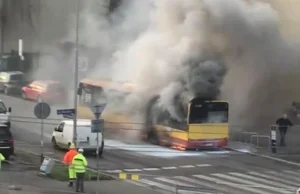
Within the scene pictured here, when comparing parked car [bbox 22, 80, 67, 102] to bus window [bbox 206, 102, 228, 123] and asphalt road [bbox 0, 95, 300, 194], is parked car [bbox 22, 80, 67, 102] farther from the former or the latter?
bus window [bbox 206, 102, 228, 123]

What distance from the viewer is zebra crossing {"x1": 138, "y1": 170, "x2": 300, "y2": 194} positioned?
1975 cm

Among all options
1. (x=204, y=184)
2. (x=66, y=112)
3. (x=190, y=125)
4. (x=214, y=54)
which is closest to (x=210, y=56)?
(x=214, y=54)

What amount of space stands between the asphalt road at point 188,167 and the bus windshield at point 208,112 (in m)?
1.28

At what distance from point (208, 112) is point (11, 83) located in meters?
19.7

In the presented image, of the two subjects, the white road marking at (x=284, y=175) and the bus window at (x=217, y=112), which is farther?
the bus window at (x=217, y=112)

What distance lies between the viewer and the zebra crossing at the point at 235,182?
64.8 feet

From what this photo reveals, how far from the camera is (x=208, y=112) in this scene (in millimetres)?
26953

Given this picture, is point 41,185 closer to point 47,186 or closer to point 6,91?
point 47,186

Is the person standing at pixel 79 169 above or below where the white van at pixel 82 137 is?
below

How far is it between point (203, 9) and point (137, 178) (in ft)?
41.0

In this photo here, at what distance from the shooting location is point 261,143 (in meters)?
30.1

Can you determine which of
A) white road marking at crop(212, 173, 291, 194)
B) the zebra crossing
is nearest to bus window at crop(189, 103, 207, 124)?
the zebra crossing

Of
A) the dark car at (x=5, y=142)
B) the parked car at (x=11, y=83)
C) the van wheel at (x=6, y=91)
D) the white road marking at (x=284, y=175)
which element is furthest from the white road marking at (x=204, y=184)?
the van wheel at (x=6, y=91)

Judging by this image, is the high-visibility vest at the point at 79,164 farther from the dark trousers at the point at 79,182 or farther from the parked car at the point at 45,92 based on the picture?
the parked car at the point at 45,92
